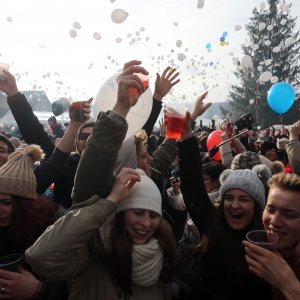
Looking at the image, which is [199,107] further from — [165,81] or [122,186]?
[122,186]

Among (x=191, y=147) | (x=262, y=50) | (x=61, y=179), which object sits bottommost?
(x=61, y=179)

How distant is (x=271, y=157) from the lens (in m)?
6.12

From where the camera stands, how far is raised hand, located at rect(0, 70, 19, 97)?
2.61m

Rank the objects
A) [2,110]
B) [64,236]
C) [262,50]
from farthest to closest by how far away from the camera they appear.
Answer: [262,50] → [2,110] → [64,236]

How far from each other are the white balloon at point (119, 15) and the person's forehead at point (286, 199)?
375 centimetres

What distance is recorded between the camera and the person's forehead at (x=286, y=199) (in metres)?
1.86

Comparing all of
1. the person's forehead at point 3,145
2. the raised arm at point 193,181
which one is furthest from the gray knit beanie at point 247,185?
the person's forehead at point 3,145

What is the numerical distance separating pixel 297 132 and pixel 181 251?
2.43m

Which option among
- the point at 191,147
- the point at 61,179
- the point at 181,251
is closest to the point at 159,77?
the point at 191,147

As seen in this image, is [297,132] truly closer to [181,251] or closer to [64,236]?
[181,251]

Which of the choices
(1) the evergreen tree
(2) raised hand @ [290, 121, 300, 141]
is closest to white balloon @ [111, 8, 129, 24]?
(2) raised hand @ [290, 121, 300, 141]

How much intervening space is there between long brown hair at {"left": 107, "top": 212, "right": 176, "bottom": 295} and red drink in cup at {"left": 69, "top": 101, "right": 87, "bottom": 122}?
924 millimetres

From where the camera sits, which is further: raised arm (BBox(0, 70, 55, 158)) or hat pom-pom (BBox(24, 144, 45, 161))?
raised arm (BBox(0, 70, 55, 158))

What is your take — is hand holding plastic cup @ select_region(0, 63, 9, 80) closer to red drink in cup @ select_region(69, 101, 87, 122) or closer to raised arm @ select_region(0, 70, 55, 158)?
raised arm @ select_region(0, 70, 55, 158)
